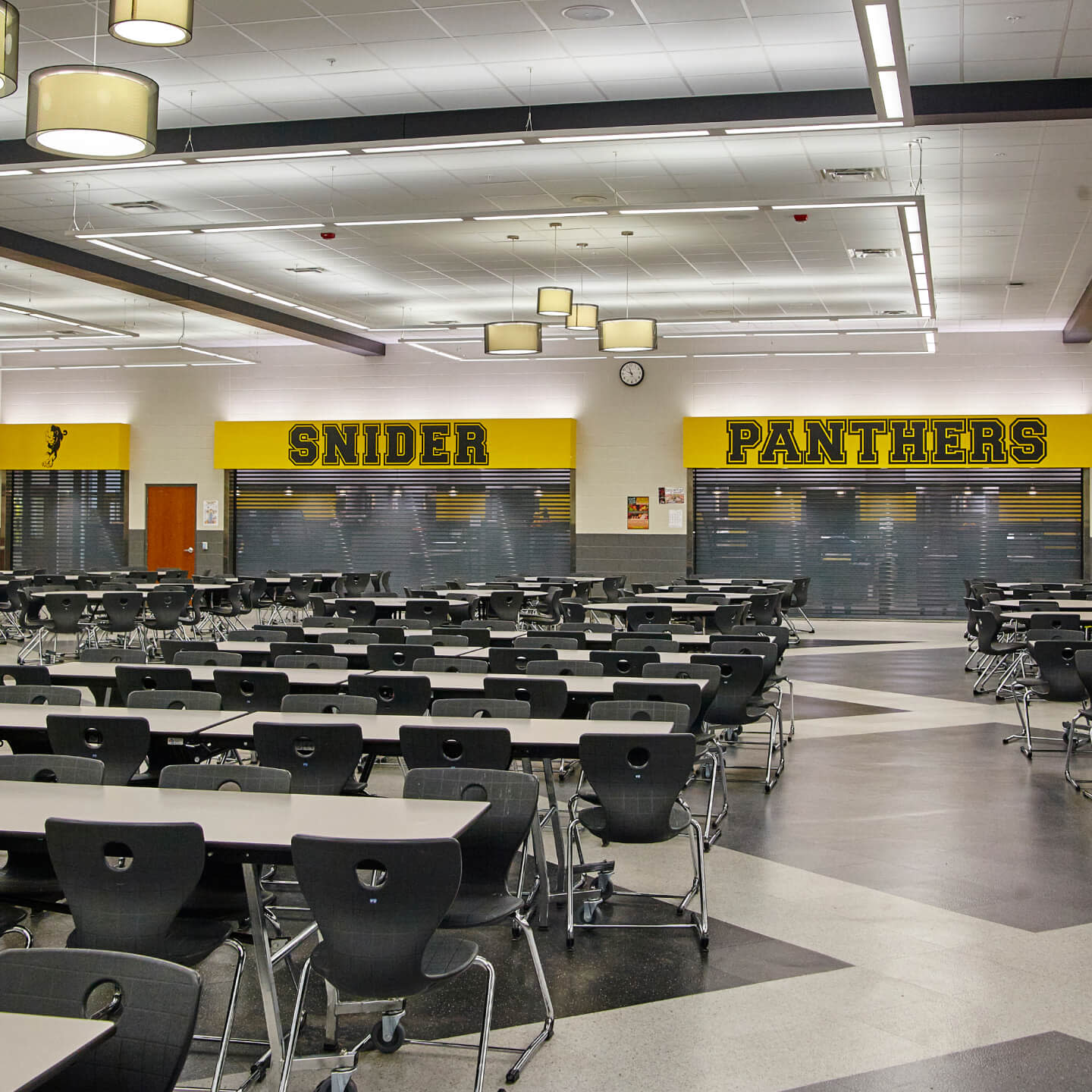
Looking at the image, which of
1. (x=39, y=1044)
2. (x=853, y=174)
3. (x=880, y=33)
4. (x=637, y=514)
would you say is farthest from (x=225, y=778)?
(x=637, y=514)

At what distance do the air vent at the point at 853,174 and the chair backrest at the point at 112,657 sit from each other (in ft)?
20.6

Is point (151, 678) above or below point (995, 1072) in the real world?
above

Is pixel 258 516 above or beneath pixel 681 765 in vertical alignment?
above

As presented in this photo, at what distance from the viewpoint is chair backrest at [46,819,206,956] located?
3.17 metres

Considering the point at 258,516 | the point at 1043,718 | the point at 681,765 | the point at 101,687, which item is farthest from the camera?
the point at 258,516

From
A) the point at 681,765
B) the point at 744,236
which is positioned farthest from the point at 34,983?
the point at 744,236

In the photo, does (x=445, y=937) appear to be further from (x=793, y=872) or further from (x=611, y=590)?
(x=611, y=590)

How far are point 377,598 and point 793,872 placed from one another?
724 cm

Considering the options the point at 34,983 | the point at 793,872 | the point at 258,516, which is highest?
the point at 258,516

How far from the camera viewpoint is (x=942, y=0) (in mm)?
6891

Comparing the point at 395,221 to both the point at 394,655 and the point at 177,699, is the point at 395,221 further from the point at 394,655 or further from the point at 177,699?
the point at 177,699

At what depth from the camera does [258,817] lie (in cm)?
359

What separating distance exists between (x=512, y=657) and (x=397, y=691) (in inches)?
52.0

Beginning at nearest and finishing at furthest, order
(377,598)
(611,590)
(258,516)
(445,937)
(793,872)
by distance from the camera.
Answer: (445,937), (793,872), (377,598), (611,590), (258,516)
